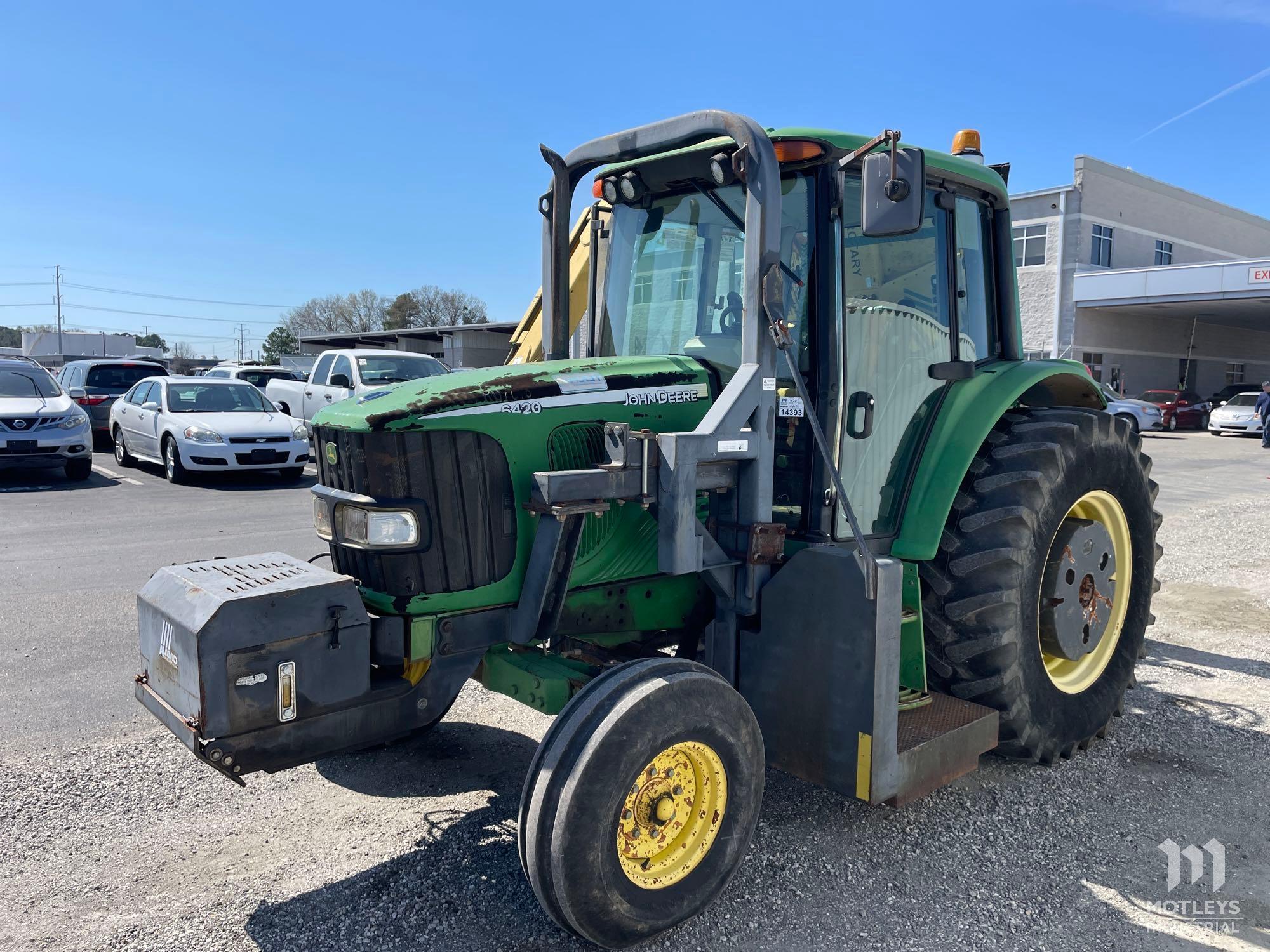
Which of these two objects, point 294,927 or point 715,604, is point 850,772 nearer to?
point 715,604

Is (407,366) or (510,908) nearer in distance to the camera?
(510,908)

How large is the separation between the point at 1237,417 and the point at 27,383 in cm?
2987

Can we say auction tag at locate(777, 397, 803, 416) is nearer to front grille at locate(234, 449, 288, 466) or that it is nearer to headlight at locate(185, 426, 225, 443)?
front grille at locate(234, 449, 288, 466)

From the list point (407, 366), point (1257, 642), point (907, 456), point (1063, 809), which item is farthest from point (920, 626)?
point (407, 366)

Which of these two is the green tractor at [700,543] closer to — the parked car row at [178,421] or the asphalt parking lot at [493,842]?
the asphalt parking lot at [493,842]

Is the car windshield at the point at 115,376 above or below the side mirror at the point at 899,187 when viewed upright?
below

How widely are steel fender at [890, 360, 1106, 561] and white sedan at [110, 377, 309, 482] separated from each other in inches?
394

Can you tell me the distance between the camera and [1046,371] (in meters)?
4.19

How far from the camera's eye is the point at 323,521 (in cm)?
333

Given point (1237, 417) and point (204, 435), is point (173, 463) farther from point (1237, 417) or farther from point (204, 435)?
point (1237, 417)

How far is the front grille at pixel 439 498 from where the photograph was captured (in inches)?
118

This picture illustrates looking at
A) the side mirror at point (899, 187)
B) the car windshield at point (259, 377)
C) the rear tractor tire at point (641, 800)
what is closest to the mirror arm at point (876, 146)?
the side mirror at point (899, 187)

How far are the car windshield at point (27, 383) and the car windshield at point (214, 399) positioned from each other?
5.17 ft

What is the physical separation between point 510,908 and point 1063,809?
7.42 ft
